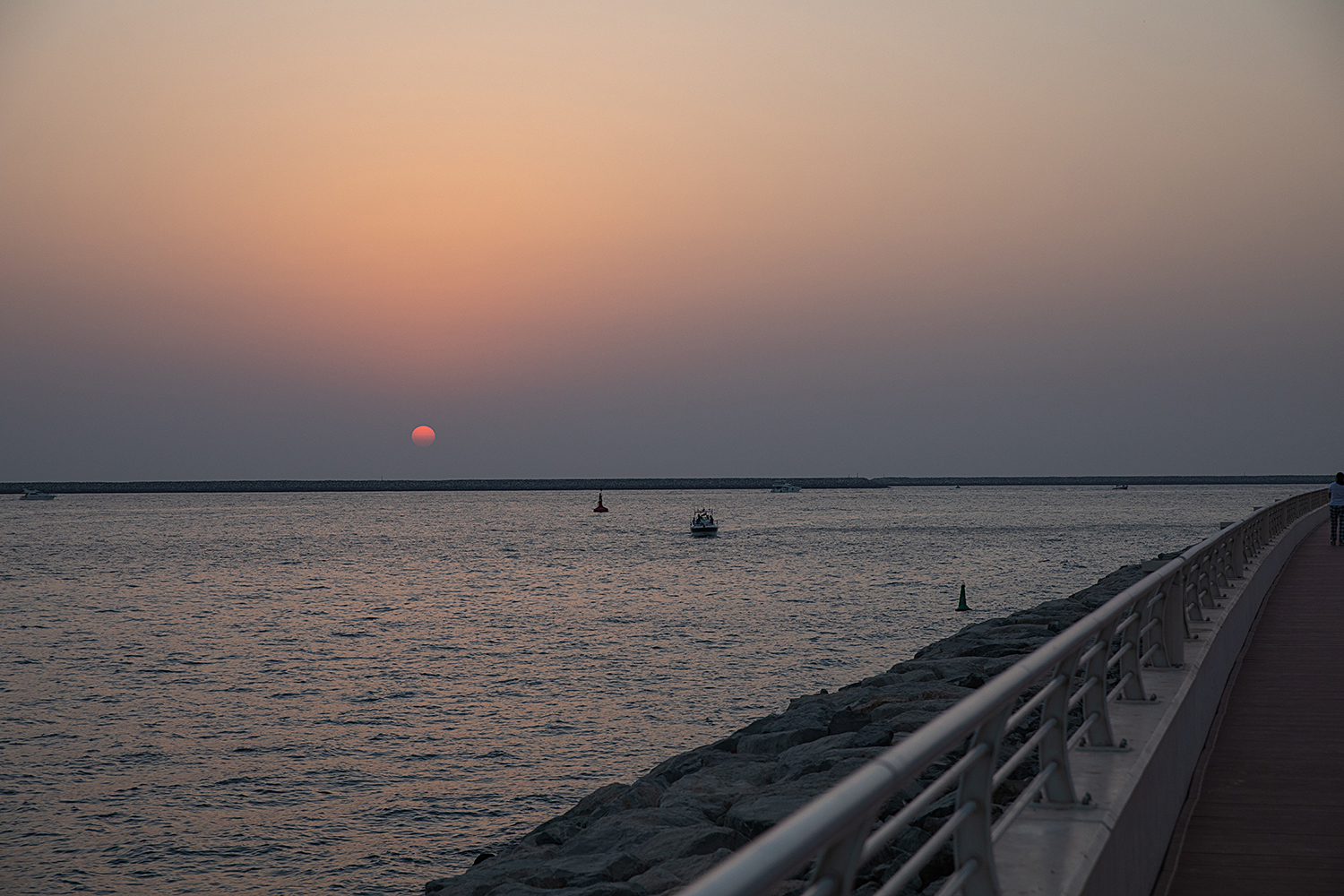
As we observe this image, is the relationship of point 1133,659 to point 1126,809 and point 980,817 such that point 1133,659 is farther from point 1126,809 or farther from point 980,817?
point 980,817

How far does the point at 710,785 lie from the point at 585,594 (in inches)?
1417

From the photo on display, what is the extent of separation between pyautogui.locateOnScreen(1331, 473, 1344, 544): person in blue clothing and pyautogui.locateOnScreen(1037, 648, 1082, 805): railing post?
26860mm

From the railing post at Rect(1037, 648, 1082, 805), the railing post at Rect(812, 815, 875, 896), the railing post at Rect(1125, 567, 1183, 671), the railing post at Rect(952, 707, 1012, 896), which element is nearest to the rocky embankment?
the railing post at Rect(1125, 567, 1183, 671)

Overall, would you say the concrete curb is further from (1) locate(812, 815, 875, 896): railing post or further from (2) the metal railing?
(1) locate(812, 815, 875, 896): railing post

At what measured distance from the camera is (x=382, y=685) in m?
27.1

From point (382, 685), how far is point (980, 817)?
25.6 meters

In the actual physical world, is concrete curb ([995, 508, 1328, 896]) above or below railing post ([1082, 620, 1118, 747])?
below

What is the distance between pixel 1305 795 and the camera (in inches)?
255

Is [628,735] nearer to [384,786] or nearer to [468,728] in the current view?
[468,728]

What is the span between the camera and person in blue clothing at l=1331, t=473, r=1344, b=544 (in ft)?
89.8

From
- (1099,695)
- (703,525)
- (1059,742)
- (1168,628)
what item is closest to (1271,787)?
(1168,628)

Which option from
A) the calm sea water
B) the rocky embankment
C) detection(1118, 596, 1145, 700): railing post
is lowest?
the calm sea water

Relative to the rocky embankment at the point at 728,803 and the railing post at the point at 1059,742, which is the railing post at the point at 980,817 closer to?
the railing post at the point at 1059,742

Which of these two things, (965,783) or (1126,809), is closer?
(965,783)
